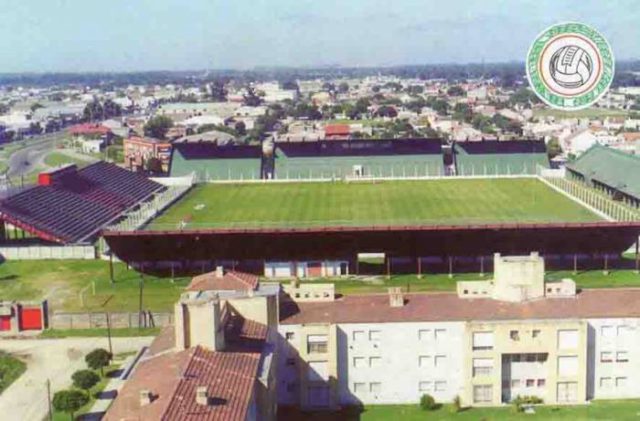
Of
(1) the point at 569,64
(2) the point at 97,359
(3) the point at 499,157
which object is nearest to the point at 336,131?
(3) the point at 499,157

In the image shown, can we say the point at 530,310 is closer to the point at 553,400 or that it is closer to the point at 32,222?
the point at 553,400

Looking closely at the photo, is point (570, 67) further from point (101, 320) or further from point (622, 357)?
point (101, 320)

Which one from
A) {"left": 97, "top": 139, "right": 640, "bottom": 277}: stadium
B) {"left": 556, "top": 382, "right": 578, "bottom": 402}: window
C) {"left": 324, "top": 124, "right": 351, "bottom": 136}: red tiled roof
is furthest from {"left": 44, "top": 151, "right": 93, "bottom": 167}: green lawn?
{"left": 556, "top": 382, "right": 578, "bottom": 402}: window

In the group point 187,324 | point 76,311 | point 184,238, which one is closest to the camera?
point 187,324

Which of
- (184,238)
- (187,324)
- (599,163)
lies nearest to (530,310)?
(187,324)

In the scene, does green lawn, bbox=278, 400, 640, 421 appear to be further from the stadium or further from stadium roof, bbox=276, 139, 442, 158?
stadium roof, bbox=276, 139, 442, 158

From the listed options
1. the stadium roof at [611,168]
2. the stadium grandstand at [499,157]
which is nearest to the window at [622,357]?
the stadium roof at [611,168]
